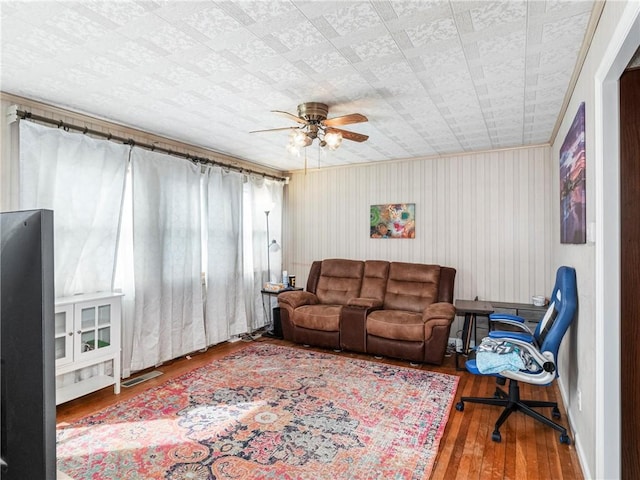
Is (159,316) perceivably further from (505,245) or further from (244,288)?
(505,245)

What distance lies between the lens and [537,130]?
373 centimetres

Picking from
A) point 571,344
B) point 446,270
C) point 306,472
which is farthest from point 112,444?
point 446,270

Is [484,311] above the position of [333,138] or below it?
below

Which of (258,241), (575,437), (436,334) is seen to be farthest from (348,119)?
(258,241)

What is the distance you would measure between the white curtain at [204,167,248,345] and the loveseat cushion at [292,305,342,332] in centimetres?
85

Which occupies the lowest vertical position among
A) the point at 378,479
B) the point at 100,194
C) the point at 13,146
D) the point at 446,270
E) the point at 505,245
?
the point at 378,479

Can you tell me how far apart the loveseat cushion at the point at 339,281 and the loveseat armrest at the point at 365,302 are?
335 millimetres

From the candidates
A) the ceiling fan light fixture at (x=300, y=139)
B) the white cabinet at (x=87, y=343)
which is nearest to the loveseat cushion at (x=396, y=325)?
the ceiling fan light fixture at (x=300, y=139)

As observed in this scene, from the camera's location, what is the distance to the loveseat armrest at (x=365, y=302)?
428cm

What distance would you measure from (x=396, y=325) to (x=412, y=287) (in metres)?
0.79

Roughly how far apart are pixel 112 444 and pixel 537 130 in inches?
179

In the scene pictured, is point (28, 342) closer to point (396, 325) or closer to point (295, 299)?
point (396, 325)

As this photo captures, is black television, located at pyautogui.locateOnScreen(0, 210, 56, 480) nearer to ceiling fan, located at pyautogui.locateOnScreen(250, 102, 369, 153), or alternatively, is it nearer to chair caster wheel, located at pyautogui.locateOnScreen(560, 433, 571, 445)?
ceiling fan, located at pyautogui.locateOnScreen(250, 102, 369, 153)

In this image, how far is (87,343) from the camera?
301 centimetres
